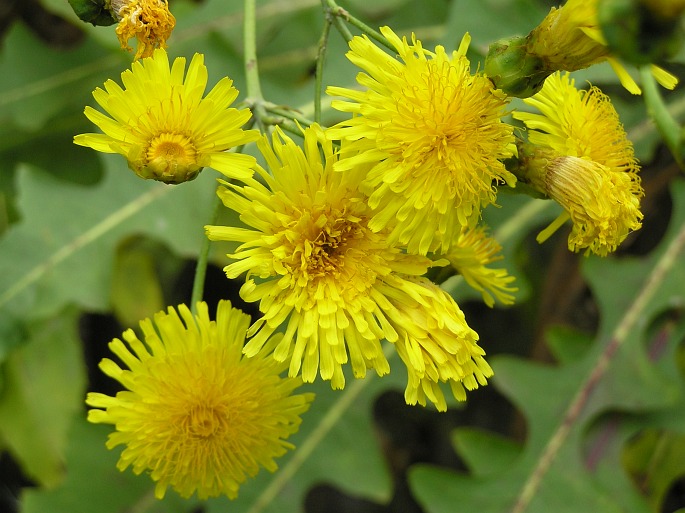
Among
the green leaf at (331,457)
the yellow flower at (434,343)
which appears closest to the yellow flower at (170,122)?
the yellow flower at (434,343)

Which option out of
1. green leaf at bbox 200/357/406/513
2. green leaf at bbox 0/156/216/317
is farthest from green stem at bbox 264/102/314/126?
green leaf at bbox 200/357/406/513

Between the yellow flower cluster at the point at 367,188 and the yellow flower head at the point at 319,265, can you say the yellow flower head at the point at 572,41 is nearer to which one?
the yellow flower cluster at the point at 367,188

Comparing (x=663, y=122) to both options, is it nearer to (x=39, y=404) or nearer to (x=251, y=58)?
(x=251, y=58)

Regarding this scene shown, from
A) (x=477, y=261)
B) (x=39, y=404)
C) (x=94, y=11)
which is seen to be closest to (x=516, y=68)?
(x=477, y=261)

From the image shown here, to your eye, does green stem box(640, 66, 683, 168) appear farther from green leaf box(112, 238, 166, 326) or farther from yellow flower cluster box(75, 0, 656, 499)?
green leaf box(112, 238, 166, 326)

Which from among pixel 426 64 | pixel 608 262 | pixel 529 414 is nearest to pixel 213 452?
pixel 426 64
